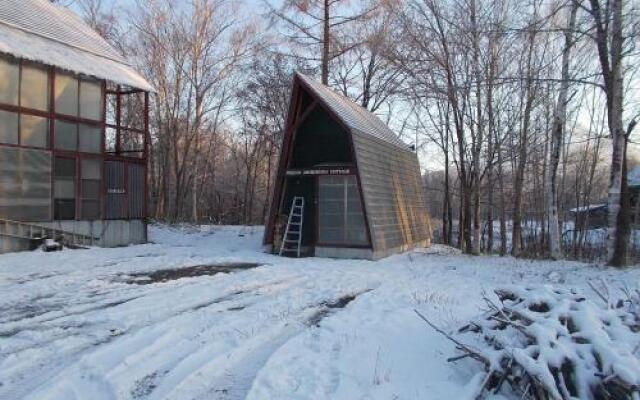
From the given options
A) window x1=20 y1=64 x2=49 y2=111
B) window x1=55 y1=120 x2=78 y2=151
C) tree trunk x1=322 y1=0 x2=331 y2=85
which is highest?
tree trunk x1=322 y1=0 x2=331 y2=85

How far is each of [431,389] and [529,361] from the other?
3.09ft

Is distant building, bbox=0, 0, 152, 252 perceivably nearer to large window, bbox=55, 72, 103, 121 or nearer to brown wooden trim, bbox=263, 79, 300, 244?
large window, bbox=55, 72, 103, 121

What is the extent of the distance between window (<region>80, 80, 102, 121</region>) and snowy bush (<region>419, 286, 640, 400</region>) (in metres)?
16.1

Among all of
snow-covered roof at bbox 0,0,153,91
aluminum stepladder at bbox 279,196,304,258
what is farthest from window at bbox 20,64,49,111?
aluminum stepladder at bbox 279,196,304,258

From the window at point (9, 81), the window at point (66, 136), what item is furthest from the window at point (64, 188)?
the window at point (9, 81)

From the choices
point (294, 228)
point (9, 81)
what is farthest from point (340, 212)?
point (9, 81)

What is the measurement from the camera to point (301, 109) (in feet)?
57.7

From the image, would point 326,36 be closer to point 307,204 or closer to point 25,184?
point 307,204

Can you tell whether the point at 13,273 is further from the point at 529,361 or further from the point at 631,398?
the point at 631,398

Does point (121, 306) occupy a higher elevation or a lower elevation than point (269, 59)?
lower

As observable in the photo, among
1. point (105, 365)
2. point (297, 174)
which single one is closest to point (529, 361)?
point (105, 365)

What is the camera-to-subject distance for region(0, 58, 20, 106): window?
1565 cm

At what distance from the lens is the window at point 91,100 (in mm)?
18203

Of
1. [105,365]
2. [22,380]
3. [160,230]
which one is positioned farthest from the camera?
[160,230]
